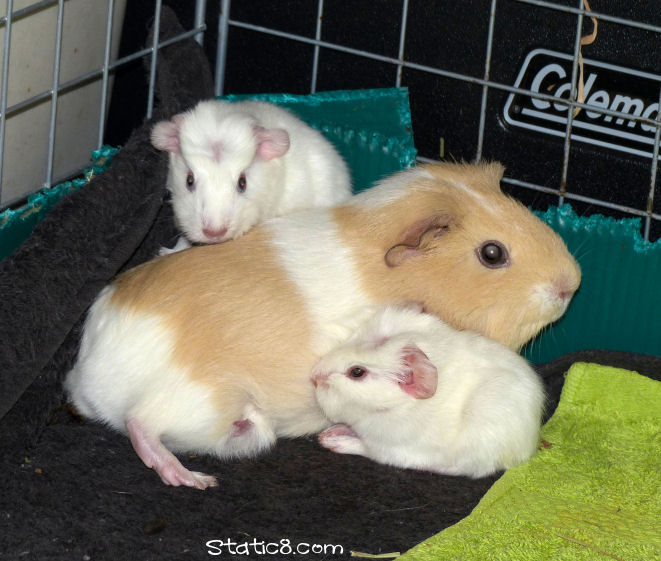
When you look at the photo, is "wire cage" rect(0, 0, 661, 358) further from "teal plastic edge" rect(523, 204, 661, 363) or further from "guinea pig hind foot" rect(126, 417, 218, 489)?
"guinea pig hind foot" rect(126, 417, 218, 489)

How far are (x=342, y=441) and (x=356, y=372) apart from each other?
325 millimetres

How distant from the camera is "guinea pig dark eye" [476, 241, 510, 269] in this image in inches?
111

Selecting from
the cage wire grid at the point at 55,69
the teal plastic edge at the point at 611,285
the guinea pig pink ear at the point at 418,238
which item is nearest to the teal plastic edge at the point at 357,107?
the cage wire grid at the point at 55,69

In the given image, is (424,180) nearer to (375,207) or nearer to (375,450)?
(375,207)

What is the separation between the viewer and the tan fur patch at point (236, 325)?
105 inches

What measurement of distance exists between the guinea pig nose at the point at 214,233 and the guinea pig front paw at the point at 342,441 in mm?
637

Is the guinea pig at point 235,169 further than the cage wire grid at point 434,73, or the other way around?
the cage wire grid at point 434,73

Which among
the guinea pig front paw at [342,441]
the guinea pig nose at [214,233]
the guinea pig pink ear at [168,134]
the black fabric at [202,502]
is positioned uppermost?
the guinea pig pink ear at [168,134]

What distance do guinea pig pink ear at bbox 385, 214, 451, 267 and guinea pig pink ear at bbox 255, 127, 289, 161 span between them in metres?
0.51

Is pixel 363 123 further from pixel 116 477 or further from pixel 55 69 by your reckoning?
pixel 116 477

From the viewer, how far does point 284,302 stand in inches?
108

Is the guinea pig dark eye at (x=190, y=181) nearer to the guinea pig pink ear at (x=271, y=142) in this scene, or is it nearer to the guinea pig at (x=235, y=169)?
the guinea pig at (x=235, y=169)

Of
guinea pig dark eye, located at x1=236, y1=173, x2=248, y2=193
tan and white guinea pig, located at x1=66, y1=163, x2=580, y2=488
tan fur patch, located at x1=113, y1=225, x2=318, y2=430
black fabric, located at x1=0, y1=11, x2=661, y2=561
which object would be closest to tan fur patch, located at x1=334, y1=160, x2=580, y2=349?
tan and white guinea pig, located at x1=66, y1=163, x2=580, y2=488

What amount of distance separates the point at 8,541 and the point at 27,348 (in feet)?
1.69
